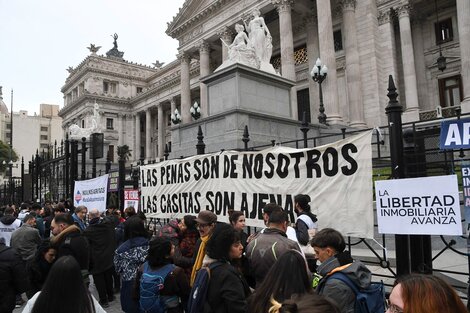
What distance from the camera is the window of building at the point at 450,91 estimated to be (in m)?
28.7

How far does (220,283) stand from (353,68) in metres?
27.7

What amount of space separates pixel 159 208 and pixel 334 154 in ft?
15.9

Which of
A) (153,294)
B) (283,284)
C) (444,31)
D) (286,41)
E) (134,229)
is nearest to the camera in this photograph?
(283,284)

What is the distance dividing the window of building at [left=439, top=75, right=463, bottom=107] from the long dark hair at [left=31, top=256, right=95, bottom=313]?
32141 millimetres

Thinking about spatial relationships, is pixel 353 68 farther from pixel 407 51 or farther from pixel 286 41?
pixel 286 41

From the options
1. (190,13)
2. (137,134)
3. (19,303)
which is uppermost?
(190,13)

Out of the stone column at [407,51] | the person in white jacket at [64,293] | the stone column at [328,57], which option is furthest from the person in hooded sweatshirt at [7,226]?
the stone column at [407,51]

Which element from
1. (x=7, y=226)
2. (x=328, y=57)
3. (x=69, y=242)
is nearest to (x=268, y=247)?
(x=69, y=242)

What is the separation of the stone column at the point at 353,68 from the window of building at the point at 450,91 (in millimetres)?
6702

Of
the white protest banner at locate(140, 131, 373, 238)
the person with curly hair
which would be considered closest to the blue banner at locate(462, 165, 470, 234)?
the white protest banner at locate(140, 131, 373, 238)

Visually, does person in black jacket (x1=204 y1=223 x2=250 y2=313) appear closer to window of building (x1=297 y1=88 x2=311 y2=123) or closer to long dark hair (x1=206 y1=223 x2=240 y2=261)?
long dark hair (x1=206 y1=223 x2=240 y2=261)

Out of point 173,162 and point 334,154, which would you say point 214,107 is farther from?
point 334,154

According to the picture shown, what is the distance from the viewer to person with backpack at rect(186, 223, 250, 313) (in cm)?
321

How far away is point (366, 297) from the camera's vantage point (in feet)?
9.32
